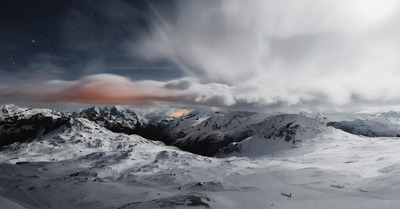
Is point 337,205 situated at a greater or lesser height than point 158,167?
greater

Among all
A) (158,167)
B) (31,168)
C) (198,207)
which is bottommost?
(31,168)

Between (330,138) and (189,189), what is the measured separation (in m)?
138

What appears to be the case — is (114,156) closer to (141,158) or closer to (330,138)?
(141,158)

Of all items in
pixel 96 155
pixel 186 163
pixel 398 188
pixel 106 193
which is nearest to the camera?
pixel 398 188

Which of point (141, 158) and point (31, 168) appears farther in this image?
point (141, 158)

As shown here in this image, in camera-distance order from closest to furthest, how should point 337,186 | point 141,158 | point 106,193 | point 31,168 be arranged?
point 337,186 → point 106,193 → point 31,168 → point 141,158

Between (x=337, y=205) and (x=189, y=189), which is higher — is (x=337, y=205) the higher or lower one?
the higher one

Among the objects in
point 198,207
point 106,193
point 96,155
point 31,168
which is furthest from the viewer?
point 96,155

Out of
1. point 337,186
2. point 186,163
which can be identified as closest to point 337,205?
point 337,186

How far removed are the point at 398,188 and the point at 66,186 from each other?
6038cm

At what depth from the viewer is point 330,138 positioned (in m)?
152

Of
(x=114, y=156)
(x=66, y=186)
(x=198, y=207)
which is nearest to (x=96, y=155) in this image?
(x=114, y=156)

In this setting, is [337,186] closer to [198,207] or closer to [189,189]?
[198,207]

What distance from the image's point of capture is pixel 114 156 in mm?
155500
